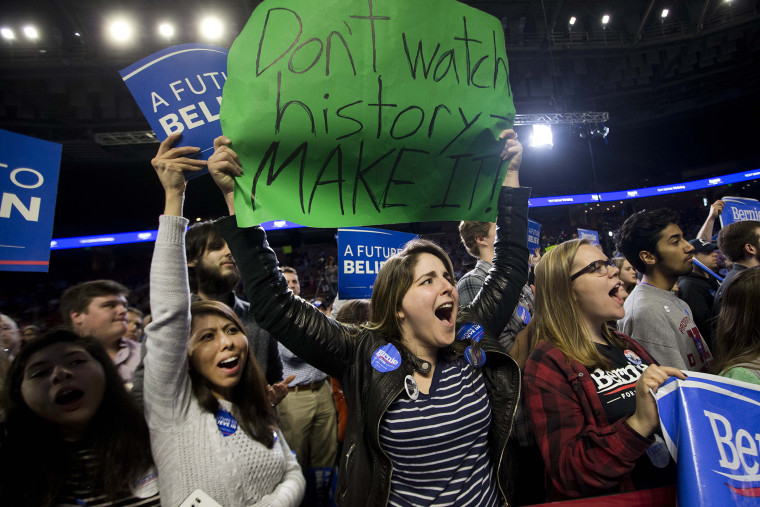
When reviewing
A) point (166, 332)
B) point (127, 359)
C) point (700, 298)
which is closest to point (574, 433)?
point (166, 332)

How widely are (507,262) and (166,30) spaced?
45.0 feet

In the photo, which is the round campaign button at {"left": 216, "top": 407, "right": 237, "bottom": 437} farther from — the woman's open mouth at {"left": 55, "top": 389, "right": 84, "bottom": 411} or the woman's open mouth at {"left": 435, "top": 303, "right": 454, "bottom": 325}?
the woman's open mouth at {"left": 435, "top": 303, "right": 454, "bottom": 325}

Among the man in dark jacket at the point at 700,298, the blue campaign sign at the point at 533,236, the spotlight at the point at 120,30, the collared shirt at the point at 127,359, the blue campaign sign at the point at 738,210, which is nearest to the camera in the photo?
the collared shirt at the point at 127,359

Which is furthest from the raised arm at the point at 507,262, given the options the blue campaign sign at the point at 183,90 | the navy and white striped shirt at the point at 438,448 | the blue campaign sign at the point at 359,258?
the blue campaign sign at the point at 359,258

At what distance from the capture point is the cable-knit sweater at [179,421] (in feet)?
4.03

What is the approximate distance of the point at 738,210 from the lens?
4406 millimetres

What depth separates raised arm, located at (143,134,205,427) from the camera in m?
1.27

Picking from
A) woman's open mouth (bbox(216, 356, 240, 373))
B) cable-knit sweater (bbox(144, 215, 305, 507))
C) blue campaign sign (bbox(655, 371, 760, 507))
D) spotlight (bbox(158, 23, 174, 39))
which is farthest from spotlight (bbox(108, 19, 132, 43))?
blue campaign sign (bbox(655, 371, 760, 507))

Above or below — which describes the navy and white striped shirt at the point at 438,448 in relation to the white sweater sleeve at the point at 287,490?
above

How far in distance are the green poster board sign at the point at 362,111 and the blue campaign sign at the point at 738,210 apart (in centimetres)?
436

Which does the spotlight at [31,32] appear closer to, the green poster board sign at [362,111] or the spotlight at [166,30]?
the spotlight at [166,30]

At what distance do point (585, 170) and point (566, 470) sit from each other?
77.6ft

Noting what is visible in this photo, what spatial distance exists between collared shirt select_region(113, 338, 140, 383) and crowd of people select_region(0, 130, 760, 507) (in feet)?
2.67

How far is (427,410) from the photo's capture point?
49.6 inches
